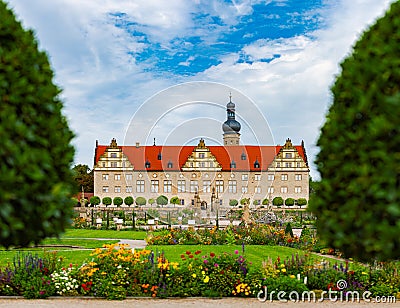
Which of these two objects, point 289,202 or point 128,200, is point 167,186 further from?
point 289,202

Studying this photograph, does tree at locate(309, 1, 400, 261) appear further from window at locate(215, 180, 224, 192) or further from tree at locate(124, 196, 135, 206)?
window at locate(215, 180, 224, 192)

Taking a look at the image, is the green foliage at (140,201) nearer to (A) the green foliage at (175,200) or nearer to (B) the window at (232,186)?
(A) the green foliage at (175,200)

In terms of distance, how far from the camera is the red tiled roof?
5403cm

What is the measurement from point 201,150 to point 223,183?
4142 millimetres

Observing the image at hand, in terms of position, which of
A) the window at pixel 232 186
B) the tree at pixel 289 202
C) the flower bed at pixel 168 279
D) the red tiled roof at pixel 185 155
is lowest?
the flower bed at pixel 168 279

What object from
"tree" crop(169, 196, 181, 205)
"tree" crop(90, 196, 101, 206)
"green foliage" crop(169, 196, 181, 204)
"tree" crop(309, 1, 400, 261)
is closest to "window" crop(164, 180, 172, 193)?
"green foliage" crop(169, 196, 181, 204)

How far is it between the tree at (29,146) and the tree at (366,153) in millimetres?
1870

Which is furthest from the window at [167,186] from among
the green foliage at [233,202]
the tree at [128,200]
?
the green foliage at [233,202]

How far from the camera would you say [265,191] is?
54375mm

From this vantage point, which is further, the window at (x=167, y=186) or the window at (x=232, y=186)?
the window at (x=167, y=186)

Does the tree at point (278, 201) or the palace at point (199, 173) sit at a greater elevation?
the palace at point (199, 173)

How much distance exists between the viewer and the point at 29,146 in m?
3.27

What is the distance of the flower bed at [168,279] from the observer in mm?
9133

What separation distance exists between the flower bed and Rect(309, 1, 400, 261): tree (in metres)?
5.65
